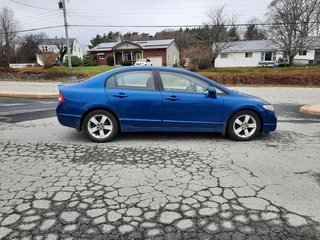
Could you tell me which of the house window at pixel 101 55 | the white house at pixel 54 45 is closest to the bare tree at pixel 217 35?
the house window at pixel 101 55

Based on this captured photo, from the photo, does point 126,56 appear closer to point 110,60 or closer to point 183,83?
point 110,60

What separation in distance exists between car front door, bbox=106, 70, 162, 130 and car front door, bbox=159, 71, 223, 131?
0.20 m

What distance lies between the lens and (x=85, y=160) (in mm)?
4391

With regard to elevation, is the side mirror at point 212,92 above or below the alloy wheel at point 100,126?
above

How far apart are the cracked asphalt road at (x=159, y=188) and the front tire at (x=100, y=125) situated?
0.68 ft

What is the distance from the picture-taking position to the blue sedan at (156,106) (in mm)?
5246

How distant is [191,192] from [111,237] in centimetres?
120

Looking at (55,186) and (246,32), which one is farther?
(246,32)

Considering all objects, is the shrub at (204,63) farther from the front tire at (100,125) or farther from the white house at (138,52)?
the front tire at (100,125)

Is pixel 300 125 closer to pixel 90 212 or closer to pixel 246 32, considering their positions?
pixel 90 212

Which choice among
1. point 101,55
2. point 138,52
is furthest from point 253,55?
point 101,55

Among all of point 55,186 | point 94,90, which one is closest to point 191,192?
point 55,186

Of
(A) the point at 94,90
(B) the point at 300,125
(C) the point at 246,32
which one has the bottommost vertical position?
(B) the point at 300,125

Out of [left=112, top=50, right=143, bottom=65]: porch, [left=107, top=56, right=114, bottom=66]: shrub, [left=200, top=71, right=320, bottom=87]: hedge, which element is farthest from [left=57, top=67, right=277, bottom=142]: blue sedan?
[left=112, top=50, right=143, bottom=65]: porch
